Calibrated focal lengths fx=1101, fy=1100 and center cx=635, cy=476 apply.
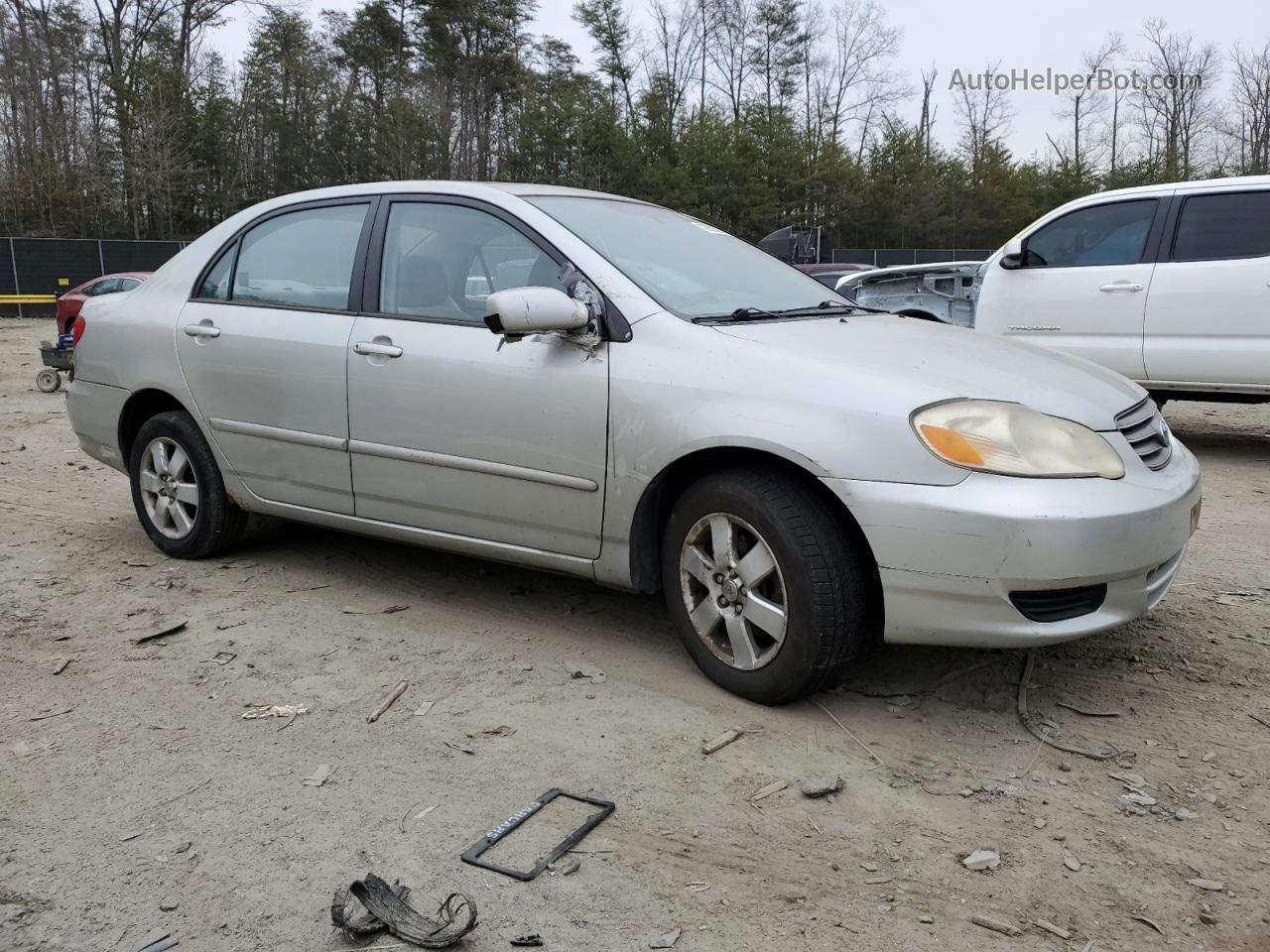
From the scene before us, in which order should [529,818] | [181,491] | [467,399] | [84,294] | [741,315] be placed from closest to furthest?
[529,818] < [741,315] < [467,399] < [181,491] < [84,294]

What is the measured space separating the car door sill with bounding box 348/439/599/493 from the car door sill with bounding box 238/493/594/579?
0.26m

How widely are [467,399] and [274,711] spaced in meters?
1.19

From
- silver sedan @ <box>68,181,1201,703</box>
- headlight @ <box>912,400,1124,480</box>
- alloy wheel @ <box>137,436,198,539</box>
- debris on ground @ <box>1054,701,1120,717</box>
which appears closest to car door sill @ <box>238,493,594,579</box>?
silver sedan @ <box>68,181,1201,703</box>

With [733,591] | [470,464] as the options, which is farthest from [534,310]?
[733,591]

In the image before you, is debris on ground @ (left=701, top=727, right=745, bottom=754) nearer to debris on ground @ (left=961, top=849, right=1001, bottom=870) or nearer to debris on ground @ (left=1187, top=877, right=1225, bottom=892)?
debris on ground @ (left=961, top=849, right=1001, bottom=870)

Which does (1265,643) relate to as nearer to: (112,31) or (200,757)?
(200,757)

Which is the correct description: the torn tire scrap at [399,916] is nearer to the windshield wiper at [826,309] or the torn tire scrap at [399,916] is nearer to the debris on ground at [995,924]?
the debris on ground at [995,924]

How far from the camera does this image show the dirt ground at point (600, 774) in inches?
90.7

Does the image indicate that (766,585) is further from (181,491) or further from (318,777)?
(181,491)

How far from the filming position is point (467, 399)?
12.4ft

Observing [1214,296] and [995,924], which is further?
[1214,296]

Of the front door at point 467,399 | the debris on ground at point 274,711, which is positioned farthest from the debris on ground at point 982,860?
the debris on ground at point 274,711

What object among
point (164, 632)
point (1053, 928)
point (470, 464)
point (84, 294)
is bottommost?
point (1053, 928)

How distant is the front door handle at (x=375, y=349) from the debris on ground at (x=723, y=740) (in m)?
1.81
